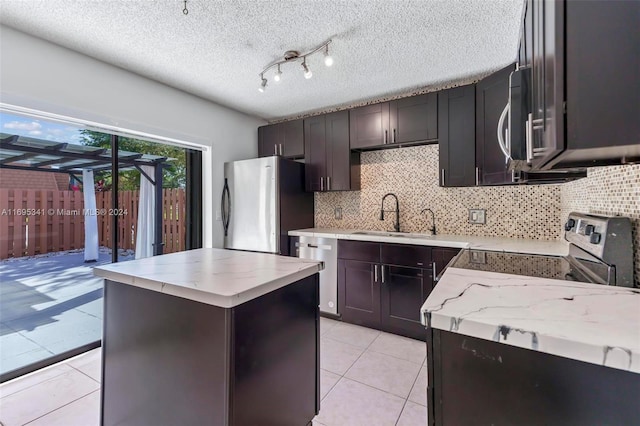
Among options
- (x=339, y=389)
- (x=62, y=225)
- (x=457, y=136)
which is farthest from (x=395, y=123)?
(x=62, y=225)

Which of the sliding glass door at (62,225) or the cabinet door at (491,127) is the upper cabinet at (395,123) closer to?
the cabinet door at (491,127)

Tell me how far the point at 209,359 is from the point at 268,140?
3.31 metres

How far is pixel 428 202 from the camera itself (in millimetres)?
3174

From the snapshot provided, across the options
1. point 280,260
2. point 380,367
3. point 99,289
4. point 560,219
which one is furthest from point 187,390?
point 560,219

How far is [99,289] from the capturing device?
272 cm

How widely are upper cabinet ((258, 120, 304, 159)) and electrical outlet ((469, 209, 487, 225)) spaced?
2145mm

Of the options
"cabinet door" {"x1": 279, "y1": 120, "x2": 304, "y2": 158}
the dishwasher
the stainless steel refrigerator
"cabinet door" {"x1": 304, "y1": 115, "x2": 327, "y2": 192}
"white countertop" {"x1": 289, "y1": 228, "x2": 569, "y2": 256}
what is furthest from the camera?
"cabinet door" {"x1": 279, "y1": 120, "x2": 304, "y2": 158}

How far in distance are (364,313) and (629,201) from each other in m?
2.25

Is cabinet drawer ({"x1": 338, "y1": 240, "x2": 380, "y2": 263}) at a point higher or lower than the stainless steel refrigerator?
lower

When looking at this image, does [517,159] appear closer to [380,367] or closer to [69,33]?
[380,367]

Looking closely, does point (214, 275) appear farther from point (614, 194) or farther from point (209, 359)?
point (614, 194)

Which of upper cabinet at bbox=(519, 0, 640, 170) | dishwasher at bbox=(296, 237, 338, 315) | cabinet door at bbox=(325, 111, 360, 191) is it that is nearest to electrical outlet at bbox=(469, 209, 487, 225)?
cabinet door at bbox=(325, 111, 360, 191)

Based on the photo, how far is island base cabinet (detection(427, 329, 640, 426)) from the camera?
63 centimetres

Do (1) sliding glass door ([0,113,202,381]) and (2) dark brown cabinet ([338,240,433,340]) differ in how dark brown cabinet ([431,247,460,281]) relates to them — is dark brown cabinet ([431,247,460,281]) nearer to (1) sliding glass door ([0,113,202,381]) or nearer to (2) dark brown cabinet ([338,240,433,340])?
(2) dark brown cabinet ([338,240,433,340])
